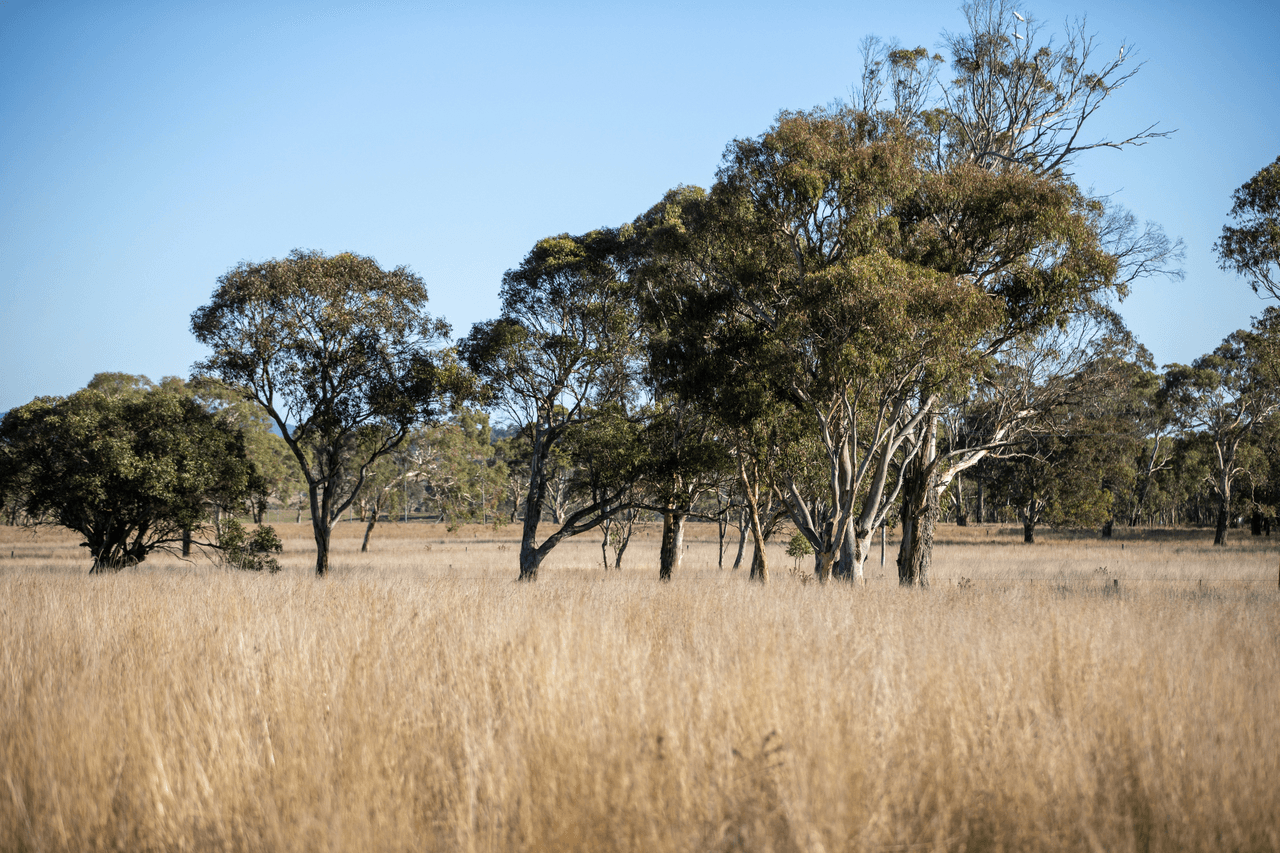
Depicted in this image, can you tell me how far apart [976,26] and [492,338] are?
1411 cm

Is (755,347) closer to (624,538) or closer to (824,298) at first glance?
(824,298)

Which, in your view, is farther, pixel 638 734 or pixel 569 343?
pixel 569 343

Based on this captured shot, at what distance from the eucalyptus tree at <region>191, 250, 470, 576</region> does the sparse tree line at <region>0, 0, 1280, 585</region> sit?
0.22 ft

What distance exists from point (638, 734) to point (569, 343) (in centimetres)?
1653

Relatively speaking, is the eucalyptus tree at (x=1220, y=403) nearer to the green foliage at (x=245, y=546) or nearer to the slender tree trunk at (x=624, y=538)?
the slender tree trunk at (x=624, y=538)

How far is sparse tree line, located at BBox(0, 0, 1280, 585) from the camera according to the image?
524 inches

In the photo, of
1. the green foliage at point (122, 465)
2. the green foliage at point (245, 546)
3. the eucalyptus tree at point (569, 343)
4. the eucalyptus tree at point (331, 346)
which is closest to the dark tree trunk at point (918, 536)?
the eucalyptus tree at point (569, 343)

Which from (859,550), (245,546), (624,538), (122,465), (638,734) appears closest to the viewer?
(638,734)

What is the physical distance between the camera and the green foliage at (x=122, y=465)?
1938cm

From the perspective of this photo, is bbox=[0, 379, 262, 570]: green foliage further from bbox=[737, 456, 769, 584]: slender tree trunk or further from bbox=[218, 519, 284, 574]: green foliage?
bbox=[737, 456, 769, 584]: slender tree trunk

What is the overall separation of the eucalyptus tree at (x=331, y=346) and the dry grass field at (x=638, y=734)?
14.0 m

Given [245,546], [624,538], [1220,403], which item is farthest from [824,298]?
[1220,403]

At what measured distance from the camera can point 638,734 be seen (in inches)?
141

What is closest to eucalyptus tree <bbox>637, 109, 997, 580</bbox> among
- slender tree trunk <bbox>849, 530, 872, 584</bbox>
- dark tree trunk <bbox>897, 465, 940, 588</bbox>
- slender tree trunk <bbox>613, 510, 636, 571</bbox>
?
slender tree trunk <bbox>849, 530, 872, 584</bbox>
